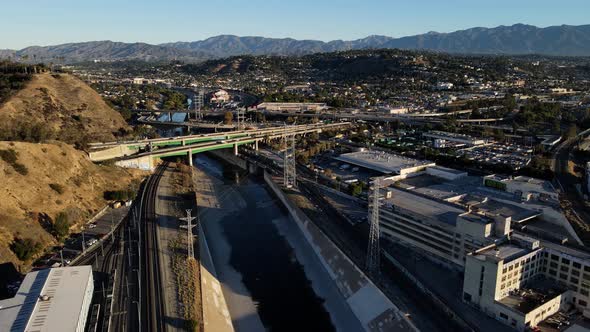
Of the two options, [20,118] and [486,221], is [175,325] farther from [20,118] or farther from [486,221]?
[20,118]

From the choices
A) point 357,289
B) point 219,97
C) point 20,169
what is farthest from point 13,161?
point 219,97

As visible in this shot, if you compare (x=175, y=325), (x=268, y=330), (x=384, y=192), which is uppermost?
(x=384, y=192)

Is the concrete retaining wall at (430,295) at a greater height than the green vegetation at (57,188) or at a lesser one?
lesser

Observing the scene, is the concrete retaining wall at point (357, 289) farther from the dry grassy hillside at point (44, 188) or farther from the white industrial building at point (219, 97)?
the white industrial building at point (219, 97)

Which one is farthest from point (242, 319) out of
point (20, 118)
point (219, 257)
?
point (20, 118)

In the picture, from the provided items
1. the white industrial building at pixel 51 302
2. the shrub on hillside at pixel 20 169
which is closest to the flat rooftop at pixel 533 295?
the white industrial building at pixel 51 302

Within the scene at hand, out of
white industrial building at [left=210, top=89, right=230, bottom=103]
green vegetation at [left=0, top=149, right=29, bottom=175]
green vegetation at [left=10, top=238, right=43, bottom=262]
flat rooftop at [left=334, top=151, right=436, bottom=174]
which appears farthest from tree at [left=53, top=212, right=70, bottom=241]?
white industrial building at [left=210, top=89, right=230, bottom=103]
